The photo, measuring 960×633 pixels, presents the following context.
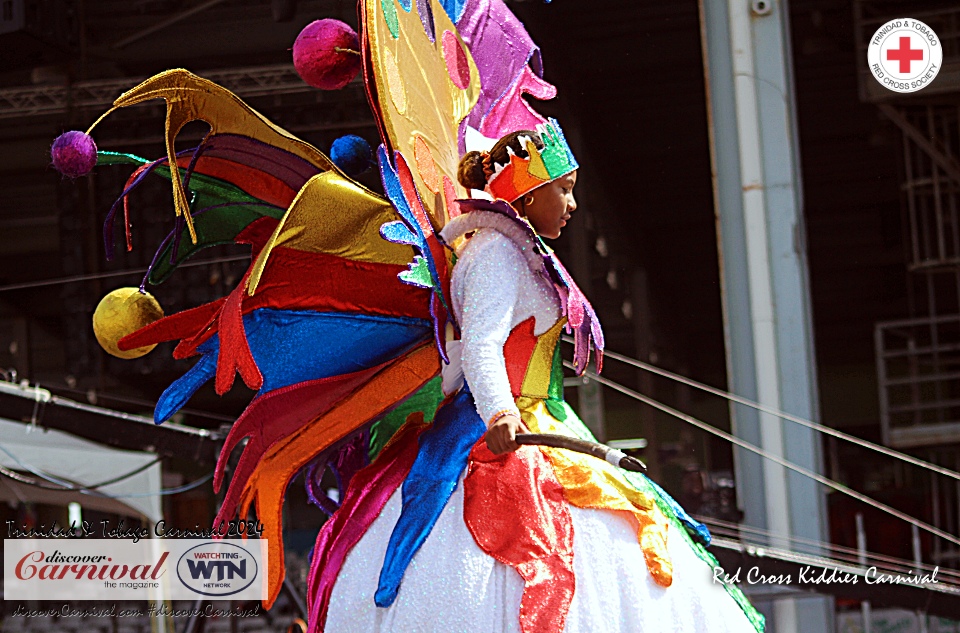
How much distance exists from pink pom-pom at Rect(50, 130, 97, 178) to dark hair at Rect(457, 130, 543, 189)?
0.57 meters

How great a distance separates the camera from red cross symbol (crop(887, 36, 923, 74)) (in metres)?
4.53

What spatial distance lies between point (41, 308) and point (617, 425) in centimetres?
702

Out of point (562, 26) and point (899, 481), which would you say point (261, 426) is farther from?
point (899, 481)

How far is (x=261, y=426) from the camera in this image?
188 cm

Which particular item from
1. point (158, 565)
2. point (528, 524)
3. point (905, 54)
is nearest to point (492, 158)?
point (528, 524)

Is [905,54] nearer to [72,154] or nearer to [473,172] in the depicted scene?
[473,172]

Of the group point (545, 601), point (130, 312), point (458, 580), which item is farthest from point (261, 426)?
point (545, 601)

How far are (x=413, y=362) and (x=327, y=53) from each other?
1.81 feet

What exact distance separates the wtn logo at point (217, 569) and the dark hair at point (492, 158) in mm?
1784

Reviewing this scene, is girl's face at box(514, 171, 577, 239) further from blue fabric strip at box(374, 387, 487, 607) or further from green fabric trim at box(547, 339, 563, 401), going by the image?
blue fabric strip at box(374, 387, 487, 607)

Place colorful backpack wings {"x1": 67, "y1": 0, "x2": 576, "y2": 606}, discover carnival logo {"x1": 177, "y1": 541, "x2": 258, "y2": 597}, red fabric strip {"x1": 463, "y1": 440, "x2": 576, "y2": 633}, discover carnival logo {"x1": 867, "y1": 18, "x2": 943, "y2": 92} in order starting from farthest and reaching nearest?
discover carnival logo {"x1": 867, "y1": 18, "x2": 943, "y2": 92}
discover carnival logo {"x1": 177, "y1": 541, "x2": 258, "y2": 597}
colorful backpack wings {"x1": 67, "y1": 0, "x2": 576, "y2": 606}
red fabric strip {"x1": 463, "y1": 440, "x2": 576, "y2": 633}

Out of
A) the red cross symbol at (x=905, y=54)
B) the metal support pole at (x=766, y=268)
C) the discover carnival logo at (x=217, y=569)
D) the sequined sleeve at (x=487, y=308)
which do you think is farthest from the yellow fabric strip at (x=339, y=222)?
the red cross symbol at (x=905, y=54)

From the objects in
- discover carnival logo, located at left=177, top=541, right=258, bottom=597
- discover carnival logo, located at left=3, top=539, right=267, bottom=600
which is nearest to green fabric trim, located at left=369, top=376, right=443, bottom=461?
discover carnival logo, located at left=3, top=539, right=267, bottom=600

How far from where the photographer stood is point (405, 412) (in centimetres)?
197
